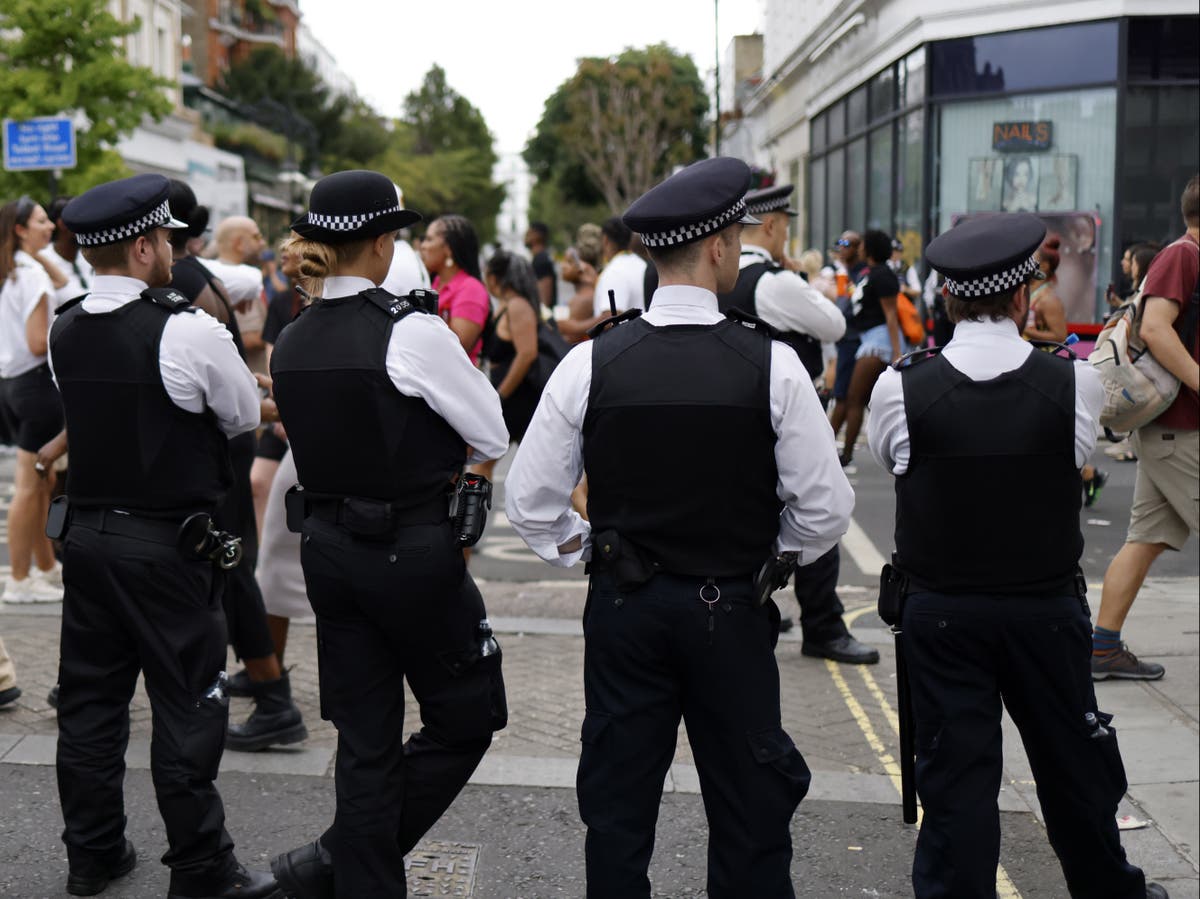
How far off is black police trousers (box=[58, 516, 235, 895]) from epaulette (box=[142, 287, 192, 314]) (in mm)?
656

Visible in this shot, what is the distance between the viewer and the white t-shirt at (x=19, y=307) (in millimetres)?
6871

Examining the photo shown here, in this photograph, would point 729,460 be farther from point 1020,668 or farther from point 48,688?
point 48,688

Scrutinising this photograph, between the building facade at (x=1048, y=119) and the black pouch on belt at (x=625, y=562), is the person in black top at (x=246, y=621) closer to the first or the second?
the black pouch on belt at (x=625, y=562)

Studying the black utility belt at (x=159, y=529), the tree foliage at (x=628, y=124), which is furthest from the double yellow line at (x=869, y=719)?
the tree foliage at (x=628, y=124)

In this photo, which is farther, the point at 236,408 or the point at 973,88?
the point at 973,88

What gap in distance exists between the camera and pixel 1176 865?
4.38 metres

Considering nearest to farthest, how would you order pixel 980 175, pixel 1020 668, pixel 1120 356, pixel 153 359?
pixel 1020 668 → pixel 153 359 → pixel 1120 356 → pixel 980 175

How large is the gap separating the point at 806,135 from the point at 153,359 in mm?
30797

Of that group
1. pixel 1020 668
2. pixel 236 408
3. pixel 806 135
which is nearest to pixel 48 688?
pixel 236 408

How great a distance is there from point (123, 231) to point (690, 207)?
1720mm

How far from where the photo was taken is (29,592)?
7.39 m

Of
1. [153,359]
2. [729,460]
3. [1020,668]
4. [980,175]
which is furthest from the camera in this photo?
[980,175]

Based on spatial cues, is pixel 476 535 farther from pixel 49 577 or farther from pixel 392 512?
pixel 49 577

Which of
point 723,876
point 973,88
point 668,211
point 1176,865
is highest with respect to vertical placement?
point 973,88
